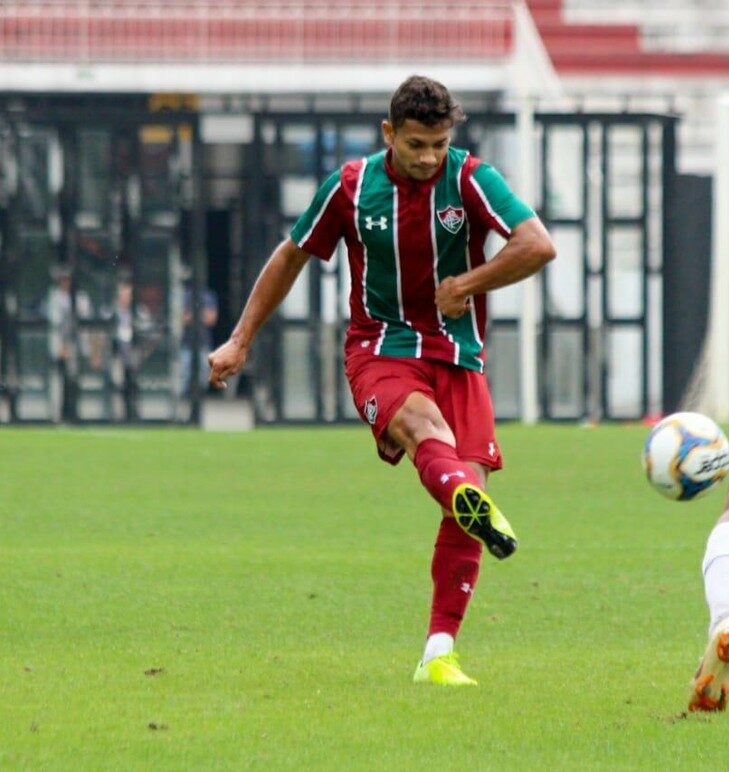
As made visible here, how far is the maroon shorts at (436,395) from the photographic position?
23.3 feet

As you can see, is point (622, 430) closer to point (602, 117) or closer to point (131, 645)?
point (602, 117)

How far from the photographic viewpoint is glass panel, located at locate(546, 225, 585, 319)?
2459cm

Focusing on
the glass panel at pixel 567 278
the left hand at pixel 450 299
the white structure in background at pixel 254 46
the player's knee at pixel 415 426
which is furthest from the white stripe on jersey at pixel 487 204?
the white structure in background at pixel 254 46

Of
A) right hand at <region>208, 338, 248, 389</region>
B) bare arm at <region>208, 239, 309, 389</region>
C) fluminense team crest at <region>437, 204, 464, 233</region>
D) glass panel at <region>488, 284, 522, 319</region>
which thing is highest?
fluminense team crest at <region>437, 204, 464, 233</region>

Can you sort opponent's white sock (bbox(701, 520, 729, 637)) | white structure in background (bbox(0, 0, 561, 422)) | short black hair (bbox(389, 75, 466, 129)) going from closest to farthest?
opponent's white sock (bbox(701, 520, 729, 637)) → short black hair (bbox(389, 75, 466, 129)) → white structure in background (bbox(0, 0, 561, 422))

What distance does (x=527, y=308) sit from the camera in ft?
80.3

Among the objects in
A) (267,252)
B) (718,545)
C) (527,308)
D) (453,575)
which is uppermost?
(718,545)

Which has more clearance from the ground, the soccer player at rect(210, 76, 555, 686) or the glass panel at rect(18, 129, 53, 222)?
the soccer player at rect(210, 76, 555, 686)

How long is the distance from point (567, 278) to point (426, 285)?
17.6 metres

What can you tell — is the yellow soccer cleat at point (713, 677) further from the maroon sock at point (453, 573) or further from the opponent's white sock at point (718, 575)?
the maroon sock at point (453, 573)

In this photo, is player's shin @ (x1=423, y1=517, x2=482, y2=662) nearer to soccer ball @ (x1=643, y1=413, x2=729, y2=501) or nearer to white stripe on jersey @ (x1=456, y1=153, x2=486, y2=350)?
white stripe on jersey @ (x1=456, y1=153, x2=486, y2=350)

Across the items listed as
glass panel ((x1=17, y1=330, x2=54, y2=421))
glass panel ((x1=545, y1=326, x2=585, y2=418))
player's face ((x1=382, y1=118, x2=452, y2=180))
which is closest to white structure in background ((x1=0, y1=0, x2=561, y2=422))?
glass panel ((x1=545, y1=326, x2=585, y2=418))

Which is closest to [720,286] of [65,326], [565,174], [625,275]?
[625,275]

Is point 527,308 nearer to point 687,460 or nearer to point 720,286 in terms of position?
point 720,286
